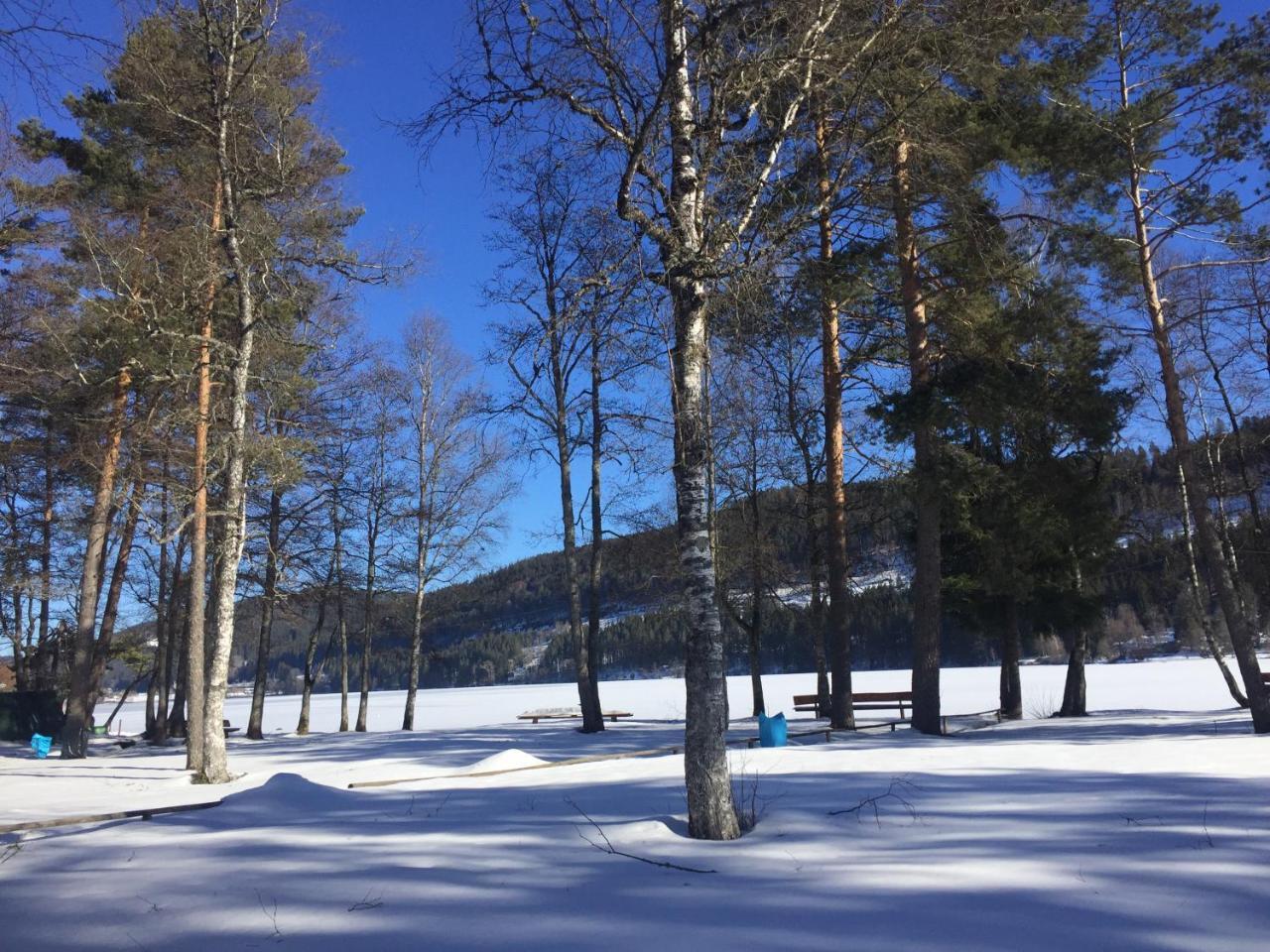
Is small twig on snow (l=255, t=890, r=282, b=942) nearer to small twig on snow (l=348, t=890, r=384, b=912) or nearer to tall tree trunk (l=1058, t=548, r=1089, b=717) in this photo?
small twig on snow (l=348, t=890, r=384, b=912)

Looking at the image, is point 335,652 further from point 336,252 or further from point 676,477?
point 676,477

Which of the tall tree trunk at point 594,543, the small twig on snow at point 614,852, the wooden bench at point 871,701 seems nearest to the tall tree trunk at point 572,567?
the tall tree trunk at point 594,543

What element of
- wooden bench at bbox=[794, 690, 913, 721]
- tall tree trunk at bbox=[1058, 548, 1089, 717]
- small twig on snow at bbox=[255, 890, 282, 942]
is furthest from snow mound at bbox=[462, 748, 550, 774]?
tall tree trunk at bbox=[1058, 548, 1089, 717]

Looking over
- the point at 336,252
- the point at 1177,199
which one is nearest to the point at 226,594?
the point at 336,252

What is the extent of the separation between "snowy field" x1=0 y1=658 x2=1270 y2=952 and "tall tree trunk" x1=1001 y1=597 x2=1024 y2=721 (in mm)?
9875

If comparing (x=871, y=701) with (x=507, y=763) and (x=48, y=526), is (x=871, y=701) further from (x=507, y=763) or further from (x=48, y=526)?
(x=48, y=526)

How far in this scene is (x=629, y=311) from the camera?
6.23 metres

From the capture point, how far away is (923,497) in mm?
13383

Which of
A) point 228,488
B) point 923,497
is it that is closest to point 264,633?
point 228,488

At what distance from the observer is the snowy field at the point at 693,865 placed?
3717mm

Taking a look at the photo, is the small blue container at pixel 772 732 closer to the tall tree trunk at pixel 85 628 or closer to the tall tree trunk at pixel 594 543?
the tall tree trunk at pixel 594 543

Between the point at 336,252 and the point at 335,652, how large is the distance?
22033 millimetres

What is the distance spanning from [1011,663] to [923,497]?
305 inches

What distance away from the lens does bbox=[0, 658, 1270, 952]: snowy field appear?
372 cm
